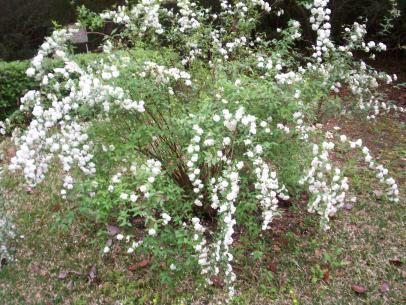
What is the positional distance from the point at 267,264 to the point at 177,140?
123 cm

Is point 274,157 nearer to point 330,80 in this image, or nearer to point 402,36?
point 330,80

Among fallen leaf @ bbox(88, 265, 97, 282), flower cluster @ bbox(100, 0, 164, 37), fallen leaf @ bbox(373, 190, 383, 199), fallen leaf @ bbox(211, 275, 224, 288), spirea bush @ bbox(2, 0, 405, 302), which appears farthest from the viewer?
fallen leaf @ bbox(373, 190, 383, 199)

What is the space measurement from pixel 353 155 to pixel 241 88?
298 centimetres

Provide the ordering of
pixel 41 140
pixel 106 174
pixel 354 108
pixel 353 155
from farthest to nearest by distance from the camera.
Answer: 1. pixel 353 155
2. pixel 354 108
3. pixel 106 174
4. pixel 41 140

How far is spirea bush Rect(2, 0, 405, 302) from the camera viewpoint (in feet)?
9.31

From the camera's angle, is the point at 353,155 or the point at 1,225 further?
the point at 353,155

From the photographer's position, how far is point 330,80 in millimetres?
3779

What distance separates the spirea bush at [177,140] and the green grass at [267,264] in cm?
26

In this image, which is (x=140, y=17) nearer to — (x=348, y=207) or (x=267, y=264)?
(x=267, y=264)

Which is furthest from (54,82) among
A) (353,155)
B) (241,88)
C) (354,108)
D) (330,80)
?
(353,155)

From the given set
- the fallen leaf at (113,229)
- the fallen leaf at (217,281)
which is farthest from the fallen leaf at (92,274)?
the fallen leaf at (217,281)

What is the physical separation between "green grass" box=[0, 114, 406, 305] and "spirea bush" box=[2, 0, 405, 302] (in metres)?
0.26

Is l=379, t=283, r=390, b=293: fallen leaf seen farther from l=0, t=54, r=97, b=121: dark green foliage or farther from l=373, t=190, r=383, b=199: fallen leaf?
l=0, t=54, r=97, b=121: dark green foliage

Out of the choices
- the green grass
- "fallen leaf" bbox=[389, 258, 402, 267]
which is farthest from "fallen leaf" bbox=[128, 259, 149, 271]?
"fallen leaf" bbox=[389, 258, 402, 267]
